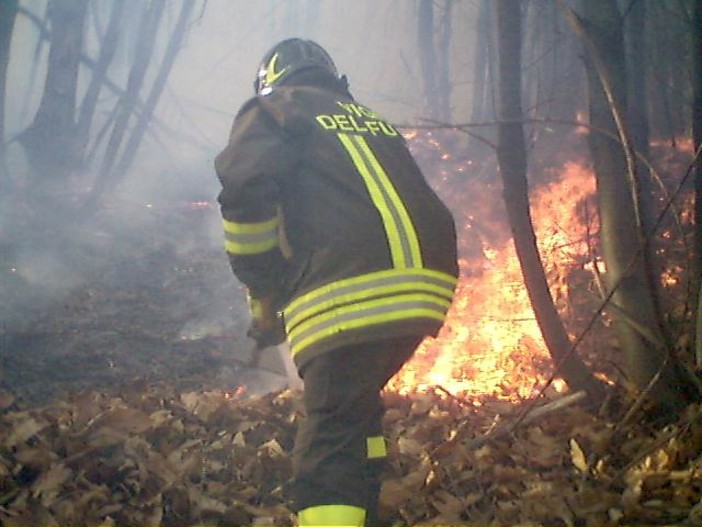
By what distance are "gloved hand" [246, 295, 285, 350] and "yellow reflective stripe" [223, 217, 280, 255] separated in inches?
11.3

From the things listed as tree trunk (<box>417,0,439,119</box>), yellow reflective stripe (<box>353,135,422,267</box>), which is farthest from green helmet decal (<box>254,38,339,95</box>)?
tree trunk (<box>417,0,439,119</box>)

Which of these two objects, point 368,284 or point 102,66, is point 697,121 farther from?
point 102,66

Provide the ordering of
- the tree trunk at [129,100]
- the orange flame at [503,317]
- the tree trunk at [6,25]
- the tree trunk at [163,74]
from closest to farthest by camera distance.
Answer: the orange flame at [503,317] < the tree trunk at [6,25] < the tree trunk at [129,100] < the tree trunk at [163,74]

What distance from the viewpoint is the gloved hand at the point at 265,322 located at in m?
2.87

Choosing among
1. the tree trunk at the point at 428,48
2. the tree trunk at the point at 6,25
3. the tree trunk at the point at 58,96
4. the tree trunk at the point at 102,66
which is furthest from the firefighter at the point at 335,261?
the tree trunk at the point at 428,48

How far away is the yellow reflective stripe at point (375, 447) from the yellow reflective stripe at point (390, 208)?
72cm

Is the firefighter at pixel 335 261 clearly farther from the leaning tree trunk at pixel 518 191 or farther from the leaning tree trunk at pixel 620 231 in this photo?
the leaning tree trunk at pixel 518 191

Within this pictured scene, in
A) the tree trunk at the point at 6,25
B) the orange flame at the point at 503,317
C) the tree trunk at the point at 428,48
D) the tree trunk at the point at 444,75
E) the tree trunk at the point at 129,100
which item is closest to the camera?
the orange flame at the point at 503,317

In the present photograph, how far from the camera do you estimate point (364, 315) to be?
95.7 inches

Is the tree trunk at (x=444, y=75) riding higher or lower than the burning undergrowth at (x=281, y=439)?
higher

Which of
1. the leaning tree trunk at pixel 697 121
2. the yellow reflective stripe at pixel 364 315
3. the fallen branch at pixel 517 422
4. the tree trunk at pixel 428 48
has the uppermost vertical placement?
the tree trunk at pixel 428 48

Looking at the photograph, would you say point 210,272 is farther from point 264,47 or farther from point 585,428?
point 264,47

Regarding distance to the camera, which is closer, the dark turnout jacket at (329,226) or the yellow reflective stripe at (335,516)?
the yellow reflective stripe at (335,516)

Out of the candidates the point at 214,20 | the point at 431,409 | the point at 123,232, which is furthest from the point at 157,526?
the point at 214,20
